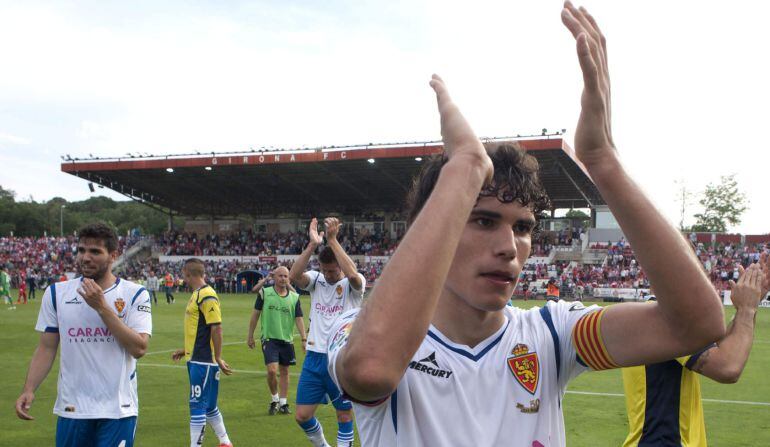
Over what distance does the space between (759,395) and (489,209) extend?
Result: 12.0 metres

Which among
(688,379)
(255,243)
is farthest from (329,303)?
(255,243)

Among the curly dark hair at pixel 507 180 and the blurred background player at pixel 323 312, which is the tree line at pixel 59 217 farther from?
the curly dark hair at pixel 507 180

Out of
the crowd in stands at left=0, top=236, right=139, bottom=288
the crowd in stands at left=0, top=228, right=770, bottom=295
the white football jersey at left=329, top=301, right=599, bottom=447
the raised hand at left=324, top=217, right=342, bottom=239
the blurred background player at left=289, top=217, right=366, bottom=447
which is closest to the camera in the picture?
the white football jersey at left=329, top=301, right=599, bottom=447

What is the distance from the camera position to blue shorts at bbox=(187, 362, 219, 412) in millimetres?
8188

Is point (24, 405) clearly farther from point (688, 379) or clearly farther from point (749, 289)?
point (749, 289)

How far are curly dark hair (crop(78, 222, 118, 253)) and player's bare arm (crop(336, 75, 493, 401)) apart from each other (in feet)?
15.0

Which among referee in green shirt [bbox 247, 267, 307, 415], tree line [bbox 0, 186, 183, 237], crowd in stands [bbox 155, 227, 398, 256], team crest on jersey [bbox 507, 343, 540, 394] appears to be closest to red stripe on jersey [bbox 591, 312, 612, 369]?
team crest on jersey [bbox 507, 343, 540, 394]

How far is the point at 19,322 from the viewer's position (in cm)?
2464

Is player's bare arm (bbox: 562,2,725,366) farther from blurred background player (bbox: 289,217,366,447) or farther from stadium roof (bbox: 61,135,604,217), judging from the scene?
stadium roof (bbox: 61,135,604,217)

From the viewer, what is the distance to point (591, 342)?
78.2 inches

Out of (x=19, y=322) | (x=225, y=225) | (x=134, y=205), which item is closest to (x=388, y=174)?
(x=225, y=225)

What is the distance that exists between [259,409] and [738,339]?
845 centimetres

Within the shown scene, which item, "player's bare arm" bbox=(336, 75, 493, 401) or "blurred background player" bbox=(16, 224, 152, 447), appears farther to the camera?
"blurred background player" bbox=(16, 224, 152, 447)

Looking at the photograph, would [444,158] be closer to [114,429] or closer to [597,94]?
[597,94]
